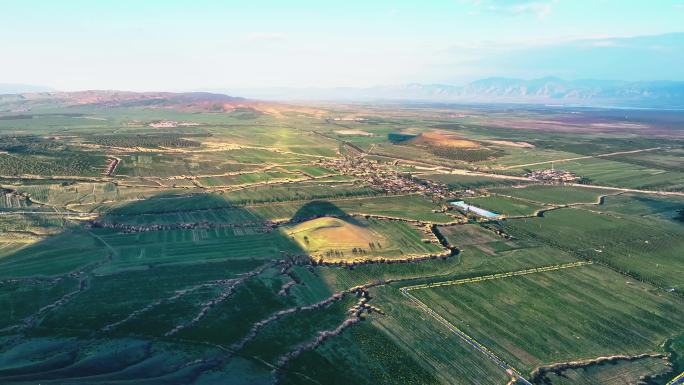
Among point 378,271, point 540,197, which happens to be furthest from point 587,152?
point 378,271

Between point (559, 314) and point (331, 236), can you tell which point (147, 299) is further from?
point (559, 314)

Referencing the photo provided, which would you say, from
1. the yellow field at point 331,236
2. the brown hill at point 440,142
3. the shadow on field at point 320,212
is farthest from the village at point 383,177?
the brown hill at point 440,142

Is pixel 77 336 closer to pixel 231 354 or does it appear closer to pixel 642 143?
pixel 231 354

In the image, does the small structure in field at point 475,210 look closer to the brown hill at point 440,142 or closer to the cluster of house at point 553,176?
the cluster of house at point 553,176

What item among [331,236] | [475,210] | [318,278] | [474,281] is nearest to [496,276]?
[474,281]

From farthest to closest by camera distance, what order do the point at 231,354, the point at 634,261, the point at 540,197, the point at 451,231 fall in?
the point at 540,197
the point at 451,231
the point at 634,261
the point at 231,354

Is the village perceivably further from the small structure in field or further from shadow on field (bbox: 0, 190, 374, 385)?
shadow on field (bbox: 0, 190, 374, 385)
